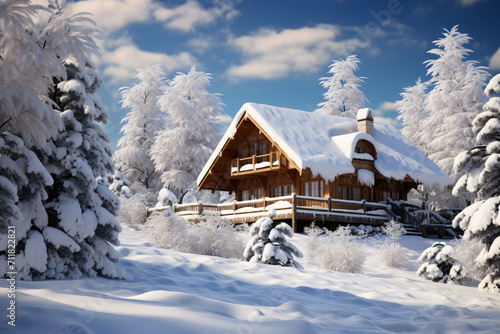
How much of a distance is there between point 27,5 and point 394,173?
2310 cm

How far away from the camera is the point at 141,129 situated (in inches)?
1650

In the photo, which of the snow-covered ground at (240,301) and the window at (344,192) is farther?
the window at (344,192)

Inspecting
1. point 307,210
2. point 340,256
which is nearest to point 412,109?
point 307,210

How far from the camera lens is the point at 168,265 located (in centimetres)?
1320

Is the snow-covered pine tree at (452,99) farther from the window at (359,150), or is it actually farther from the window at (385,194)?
the window at (359,150)

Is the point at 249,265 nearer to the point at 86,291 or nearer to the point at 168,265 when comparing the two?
the point at 168,265

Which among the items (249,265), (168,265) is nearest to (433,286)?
(249,265)

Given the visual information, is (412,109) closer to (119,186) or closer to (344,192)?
(344,192)

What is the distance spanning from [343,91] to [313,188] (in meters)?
18.8

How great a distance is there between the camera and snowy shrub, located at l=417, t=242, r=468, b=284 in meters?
15.7

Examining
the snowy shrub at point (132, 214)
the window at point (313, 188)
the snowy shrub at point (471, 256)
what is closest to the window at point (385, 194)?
the window at point (313, 188)

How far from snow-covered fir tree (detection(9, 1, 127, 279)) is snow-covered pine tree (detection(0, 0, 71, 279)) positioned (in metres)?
0.15

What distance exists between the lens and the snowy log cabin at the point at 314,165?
976 inches

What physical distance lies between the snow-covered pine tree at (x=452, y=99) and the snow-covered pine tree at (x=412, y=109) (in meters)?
7.46
